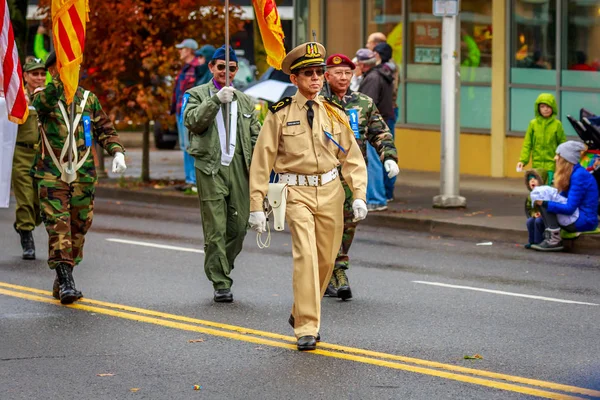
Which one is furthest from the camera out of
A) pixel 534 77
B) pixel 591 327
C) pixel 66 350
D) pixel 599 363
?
pixel 534 77

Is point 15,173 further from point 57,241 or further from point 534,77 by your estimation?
point 534,77

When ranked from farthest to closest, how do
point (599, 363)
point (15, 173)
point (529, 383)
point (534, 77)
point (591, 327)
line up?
point (534, 77) < point (15, 173) < point (591, 327) < point (599, 363) < point (529, 383)

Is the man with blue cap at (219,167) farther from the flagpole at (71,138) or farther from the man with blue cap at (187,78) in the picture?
the man with blue cap at (187,78)

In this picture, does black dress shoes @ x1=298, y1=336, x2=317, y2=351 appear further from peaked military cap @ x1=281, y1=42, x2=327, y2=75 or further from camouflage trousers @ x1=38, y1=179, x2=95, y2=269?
camouflage trousers @ x1=38, y1=179, x2=95, y2=269

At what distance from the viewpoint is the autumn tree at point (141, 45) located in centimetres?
1928

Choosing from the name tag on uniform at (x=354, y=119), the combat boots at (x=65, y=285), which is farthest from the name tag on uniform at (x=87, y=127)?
the name tag on uniform at (x=354, y=119)

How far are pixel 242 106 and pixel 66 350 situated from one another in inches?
110

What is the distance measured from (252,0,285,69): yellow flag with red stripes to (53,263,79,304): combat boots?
2.31 metres

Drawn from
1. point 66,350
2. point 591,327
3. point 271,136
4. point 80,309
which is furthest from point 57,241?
point 591,327

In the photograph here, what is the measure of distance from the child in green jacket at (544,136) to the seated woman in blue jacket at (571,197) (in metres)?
1.98

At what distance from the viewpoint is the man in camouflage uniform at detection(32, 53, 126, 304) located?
34.3 ft

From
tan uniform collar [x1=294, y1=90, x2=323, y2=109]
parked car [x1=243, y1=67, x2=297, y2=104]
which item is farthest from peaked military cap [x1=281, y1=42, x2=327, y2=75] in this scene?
parked car [x1=243, y1=67, x2=297, y2=104]

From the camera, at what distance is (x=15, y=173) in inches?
533

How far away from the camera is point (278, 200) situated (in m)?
8.84
